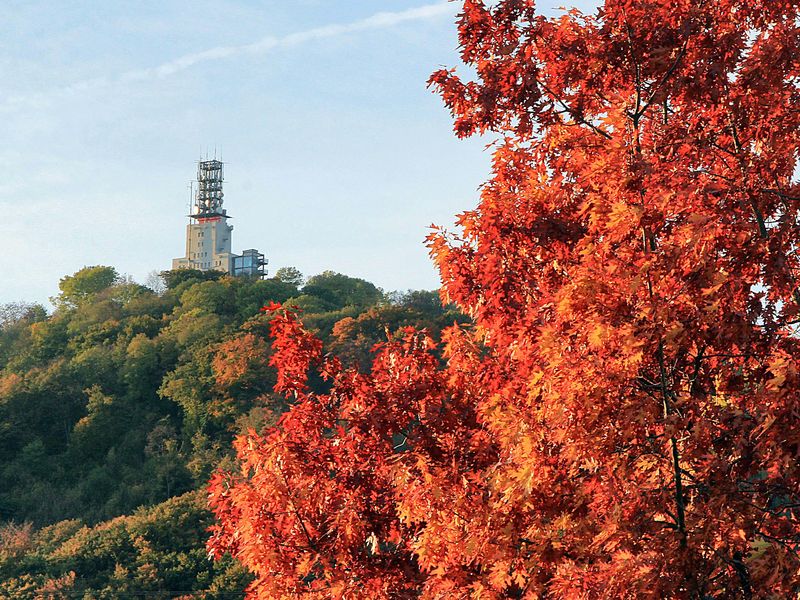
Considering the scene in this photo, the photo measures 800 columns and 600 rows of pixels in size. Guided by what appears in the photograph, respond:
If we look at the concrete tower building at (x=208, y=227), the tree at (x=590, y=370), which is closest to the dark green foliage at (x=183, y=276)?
the concrete tower building at (x=208, y=227)

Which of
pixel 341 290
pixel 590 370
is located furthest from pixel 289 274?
pixel 590 370

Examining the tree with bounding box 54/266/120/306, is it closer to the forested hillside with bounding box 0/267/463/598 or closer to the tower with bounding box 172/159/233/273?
the forested hillside with bounding box 0/267/463/598

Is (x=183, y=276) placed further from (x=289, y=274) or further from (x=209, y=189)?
(x=209, y=189)

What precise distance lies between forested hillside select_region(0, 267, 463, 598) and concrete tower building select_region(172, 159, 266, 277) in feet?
174

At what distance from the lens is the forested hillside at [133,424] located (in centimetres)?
3253

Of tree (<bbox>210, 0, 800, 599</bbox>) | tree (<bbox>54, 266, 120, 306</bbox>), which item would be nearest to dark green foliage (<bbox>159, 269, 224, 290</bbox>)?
tree (<bbox>54, 266, 120, 306</bbox>)

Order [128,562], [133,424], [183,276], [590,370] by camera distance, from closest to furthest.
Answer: [590,370]
[128,562]
[133,424]
[183,276]

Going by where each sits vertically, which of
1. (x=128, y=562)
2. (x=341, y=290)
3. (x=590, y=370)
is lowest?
(x=128, y=562)

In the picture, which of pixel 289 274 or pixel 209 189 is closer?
pixel 289 274

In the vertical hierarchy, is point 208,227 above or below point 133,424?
above

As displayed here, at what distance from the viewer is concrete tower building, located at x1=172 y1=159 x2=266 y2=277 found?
124125 mm

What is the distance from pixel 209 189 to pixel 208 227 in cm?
526

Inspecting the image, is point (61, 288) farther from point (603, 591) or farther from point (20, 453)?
point (603, 591)

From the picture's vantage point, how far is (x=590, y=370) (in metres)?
5.39
